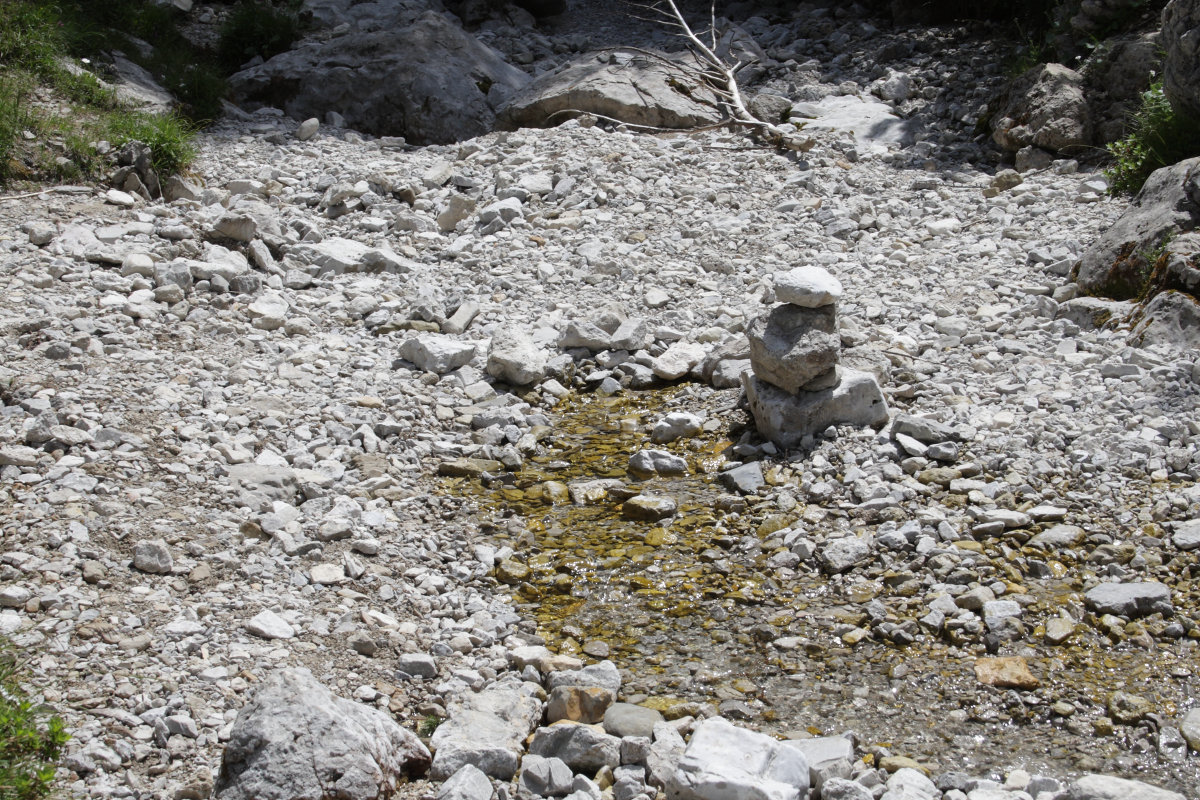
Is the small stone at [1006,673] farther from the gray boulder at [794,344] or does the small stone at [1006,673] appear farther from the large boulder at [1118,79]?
the large boulder at [1118,79]

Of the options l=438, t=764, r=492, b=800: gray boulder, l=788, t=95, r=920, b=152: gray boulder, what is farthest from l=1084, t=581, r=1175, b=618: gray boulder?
l=788, t=95, r=920, b=152: gray boulder

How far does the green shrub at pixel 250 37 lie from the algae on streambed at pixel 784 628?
7629 millimetres

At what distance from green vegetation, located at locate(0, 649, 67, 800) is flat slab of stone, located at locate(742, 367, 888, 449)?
365 centimetres

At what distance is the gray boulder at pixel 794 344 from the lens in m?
5.18

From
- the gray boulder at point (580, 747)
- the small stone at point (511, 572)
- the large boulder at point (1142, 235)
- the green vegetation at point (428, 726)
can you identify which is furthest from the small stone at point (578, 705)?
the large boulder at point (1142, 235)

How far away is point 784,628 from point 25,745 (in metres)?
2.75

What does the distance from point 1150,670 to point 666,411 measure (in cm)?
294

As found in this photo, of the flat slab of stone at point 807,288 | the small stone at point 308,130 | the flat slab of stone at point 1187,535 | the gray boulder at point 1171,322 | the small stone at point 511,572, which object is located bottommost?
the small stone at point 511,572

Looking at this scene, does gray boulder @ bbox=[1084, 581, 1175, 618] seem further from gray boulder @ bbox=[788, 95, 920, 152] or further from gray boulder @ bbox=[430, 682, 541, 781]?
gray boulder @ bbox=[788, 95, 920, 152]

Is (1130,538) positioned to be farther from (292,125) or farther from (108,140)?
(292,125)

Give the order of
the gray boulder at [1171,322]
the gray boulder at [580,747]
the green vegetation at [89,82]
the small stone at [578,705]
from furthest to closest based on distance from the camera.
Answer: the green vegetation at [89,82], the gray boulder at [1171,322], the small stone at [578,705], the gray boulder at [580,747]

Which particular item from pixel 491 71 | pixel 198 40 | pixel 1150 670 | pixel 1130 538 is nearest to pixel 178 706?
pixel 1150 670

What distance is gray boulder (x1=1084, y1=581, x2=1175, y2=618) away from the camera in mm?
3953

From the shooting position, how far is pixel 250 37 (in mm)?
10758
